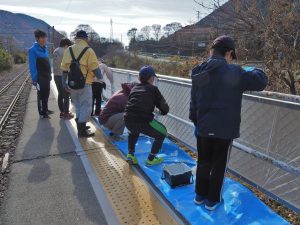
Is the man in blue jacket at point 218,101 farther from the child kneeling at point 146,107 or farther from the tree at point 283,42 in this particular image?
the tree at point 283,42

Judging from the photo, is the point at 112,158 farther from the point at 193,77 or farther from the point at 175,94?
the point at 193,77

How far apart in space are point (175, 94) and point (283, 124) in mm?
2589

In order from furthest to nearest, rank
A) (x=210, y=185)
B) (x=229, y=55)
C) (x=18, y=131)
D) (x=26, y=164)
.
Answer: (x=18, y=131) → (x=26, y=164) → (x=210, y=185) → (x=229, y=55)

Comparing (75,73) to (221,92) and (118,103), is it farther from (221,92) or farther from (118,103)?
(221,92)

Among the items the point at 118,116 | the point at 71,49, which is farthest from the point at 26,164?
the point at 71,49

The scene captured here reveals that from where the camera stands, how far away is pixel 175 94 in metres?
5.71

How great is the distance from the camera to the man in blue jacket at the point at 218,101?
3.01m

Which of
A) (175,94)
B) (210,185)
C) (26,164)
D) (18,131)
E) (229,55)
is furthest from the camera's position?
(18,131)

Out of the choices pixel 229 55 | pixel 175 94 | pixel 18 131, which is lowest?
pixel 18 131

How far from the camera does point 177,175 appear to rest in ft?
13.3

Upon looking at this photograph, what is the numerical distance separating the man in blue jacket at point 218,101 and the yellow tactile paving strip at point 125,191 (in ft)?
2.10

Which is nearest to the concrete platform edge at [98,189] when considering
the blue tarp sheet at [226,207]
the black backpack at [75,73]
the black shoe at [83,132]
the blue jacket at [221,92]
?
the black shoe at [83,132]

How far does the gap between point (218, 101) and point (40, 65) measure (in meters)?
5.88

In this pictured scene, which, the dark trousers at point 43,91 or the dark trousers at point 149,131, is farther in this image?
the dark trousers at point 43,91
